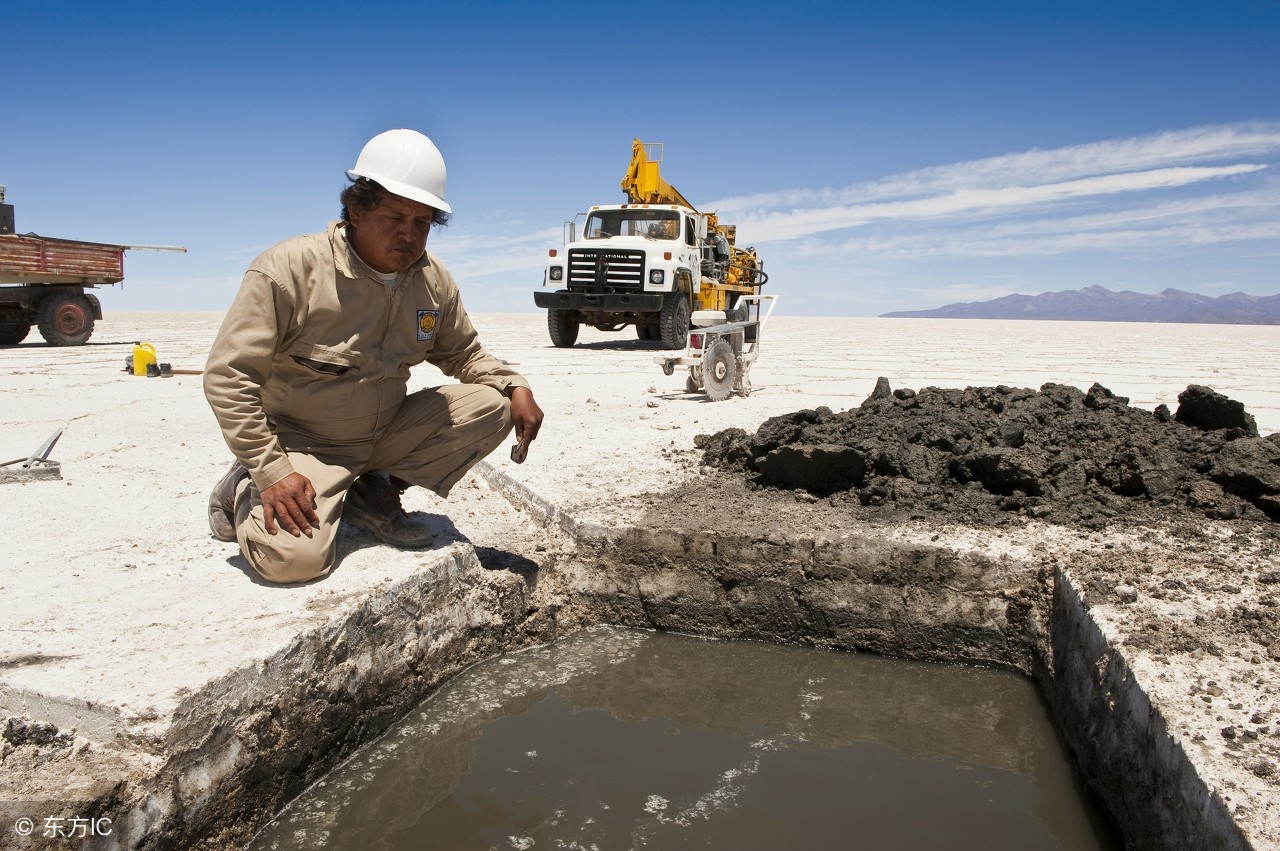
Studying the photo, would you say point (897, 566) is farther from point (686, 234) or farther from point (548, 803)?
point (686, 234)

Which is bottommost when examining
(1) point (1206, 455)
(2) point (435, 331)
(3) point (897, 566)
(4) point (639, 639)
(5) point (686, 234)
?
(4) point (639, 639)

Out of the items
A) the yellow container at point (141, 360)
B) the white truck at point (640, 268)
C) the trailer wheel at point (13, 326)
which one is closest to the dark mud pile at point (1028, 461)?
the yellow container at point (141, 360)

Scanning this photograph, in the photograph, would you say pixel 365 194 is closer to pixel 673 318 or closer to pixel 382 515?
pixel 382 515

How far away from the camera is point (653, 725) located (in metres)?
2.99

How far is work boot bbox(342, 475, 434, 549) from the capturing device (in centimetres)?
329

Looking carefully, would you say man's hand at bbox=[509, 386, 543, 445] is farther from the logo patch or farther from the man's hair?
the man's hair

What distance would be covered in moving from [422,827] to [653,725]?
839mm

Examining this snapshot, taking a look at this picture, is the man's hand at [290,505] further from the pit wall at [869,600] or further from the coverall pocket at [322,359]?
the pit wall at [869,600]

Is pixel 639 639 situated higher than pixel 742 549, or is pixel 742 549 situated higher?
pixel 742 549

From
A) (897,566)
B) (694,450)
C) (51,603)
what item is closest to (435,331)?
(51,603)

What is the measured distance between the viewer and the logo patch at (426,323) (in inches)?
126

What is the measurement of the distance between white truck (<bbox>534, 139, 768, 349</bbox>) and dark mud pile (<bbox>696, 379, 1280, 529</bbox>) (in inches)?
365

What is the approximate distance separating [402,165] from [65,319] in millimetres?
13946

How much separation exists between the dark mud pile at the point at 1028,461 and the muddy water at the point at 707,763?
86cm
